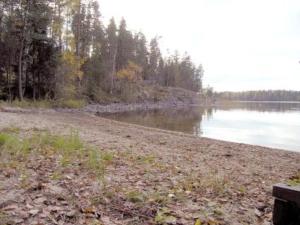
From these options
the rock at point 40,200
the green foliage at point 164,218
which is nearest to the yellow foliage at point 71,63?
the rock at point 40,200

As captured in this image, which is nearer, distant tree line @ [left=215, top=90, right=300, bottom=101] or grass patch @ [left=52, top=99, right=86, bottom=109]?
grass patch @ [left=52, top=99, right=86, bottom=109]

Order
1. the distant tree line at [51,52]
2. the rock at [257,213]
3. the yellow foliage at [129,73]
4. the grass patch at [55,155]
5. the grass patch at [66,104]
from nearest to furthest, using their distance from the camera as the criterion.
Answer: the rock at [257,213] < the grass patch at [55,155] < the distant tree line at [51,52] < the grass patch at [66,104] < the yellow foliage at [129,73]

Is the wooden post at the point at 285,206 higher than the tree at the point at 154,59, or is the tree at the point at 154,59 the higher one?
the tree at the point at 154,59

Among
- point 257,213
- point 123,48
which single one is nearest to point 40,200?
point 257,213

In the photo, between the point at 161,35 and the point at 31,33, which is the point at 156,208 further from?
the point at 161,35

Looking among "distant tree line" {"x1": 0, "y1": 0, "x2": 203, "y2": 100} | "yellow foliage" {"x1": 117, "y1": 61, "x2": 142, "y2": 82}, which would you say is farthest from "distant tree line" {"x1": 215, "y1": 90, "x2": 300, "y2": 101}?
"distant tree line" {"x1": 0, "y1": 0, "x2": 203, "y2": 100}

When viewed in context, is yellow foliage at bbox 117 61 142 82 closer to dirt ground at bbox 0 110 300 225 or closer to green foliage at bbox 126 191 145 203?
dirt ground at bbox 0 110 300 225

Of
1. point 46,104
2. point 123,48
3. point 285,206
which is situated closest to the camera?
point 285,206

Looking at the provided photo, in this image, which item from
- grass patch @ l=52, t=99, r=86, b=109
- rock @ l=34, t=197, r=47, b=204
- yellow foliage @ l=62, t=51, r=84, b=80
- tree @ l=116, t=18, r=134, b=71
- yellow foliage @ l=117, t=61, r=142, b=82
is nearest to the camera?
rock @ l=34, t=197, r=47, b=204

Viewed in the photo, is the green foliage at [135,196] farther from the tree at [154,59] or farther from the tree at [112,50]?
the tree at [154,59]

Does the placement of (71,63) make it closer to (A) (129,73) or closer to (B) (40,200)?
(A) (129,73)

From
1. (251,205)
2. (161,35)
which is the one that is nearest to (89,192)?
(251,205)

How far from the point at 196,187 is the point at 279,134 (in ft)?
47.2

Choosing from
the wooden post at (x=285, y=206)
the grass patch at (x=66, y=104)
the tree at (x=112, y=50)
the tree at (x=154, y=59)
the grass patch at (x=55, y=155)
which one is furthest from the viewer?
the tree at (x=154, y=59)
